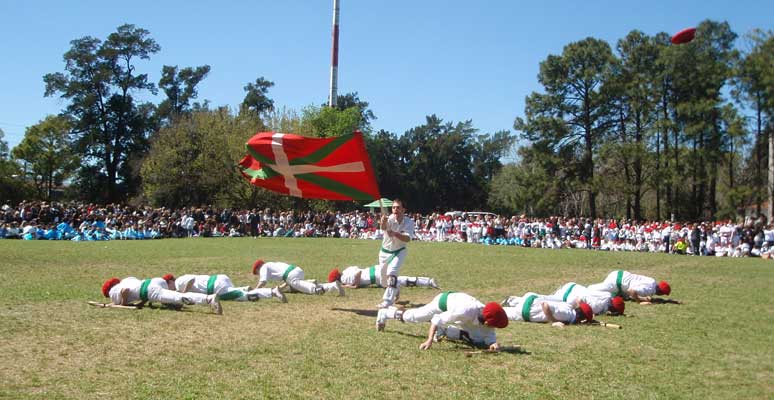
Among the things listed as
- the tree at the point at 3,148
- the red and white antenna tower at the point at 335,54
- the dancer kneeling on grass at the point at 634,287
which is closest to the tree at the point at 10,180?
the tree at the point at 3,148

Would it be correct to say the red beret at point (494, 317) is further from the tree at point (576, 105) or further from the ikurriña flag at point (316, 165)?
the tree at point (576, 105)

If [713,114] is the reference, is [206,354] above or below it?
below

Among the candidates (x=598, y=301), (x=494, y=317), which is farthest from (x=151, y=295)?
(x=598, y=301)

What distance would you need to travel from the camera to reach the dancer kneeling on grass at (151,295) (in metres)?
10.1

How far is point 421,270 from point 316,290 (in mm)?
5743

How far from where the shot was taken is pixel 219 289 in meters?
11.1

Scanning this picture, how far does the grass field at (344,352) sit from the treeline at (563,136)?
3080 cm

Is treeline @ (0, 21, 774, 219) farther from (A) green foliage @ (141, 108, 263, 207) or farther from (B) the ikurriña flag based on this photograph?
(B) the ikurriña flag

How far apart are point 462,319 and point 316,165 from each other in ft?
15.2

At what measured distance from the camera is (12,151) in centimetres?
5669

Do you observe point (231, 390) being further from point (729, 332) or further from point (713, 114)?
point (713, 114)

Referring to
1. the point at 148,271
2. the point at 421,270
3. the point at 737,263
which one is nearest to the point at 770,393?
the point at 421,270

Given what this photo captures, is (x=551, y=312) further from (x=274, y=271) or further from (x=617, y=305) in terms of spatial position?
(x=274, y=271)

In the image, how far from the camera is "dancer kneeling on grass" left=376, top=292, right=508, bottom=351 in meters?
7.63
